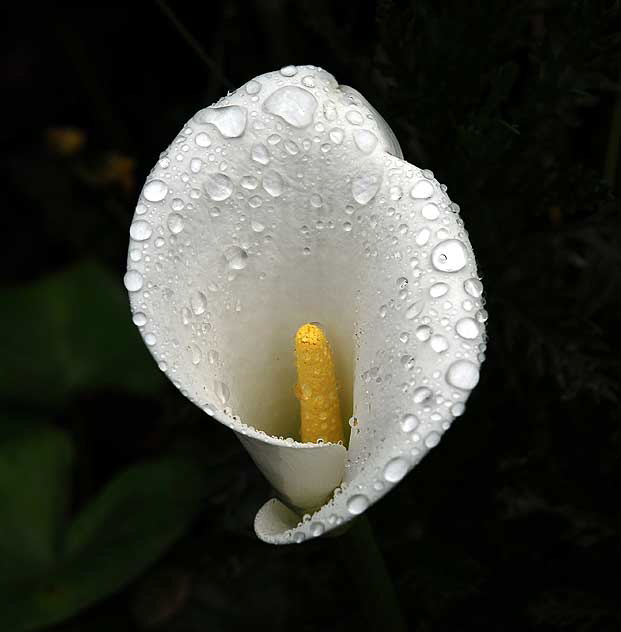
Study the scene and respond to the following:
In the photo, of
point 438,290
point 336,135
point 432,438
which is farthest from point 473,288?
point 336,135

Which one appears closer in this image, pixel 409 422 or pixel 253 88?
pixel 409 422

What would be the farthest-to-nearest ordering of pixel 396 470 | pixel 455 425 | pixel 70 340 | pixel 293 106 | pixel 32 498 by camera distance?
pixel 70 340 → pixel 32 498 → pixel 455 425 → pixel 293 106 → pixel 396 470

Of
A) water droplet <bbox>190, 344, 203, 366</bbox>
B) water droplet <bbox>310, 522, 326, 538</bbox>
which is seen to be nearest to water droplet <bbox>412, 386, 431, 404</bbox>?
water droplet <bbox>310, 522, 326, 538</bbox>

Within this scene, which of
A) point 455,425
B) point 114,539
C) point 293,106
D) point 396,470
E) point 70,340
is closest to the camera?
point 396,470

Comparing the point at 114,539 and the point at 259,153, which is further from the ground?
the point at 259,153

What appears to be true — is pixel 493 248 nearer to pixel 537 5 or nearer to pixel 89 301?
pixel 537 5

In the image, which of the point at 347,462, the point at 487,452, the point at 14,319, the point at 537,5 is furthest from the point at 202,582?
the point at 537,5

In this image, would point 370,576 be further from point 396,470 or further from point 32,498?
point 32,498

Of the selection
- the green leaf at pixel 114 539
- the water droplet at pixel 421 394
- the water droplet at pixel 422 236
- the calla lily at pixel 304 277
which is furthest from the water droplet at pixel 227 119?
the green leaf at pixel 114 539
